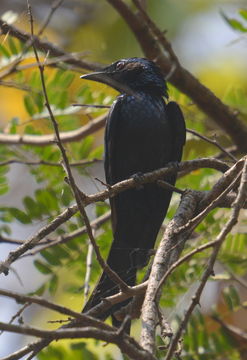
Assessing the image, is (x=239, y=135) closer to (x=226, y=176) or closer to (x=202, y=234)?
(x=202, y=234)

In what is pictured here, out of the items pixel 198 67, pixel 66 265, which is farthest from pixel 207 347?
pixel 198 67

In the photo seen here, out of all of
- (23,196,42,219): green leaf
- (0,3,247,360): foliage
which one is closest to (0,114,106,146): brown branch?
(0,3,247,360): foliage

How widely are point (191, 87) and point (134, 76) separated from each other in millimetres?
442

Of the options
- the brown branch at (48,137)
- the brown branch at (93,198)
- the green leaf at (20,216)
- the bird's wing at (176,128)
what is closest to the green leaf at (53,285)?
the green leaf at (20,216)

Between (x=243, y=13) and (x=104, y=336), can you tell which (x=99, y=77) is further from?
(x=104, y=336)

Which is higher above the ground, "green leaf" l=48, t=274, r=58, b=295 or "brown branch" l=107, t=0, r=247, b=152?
"brown branch" l=107, t=0, r=247, b=152

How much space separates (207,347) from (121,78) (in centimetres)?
209

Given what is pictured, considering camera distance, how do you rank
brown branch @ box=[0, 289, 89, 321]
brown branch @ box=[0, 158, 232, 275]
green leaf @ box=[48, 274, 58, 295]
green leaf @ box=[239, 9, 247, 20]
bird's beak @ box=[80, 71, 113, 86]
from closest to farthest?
brown branch @ box=[0, 289, 89, 321] < brown branch @ box=[0, 158, 232, 275] < green leaf @ box=[48, 274, 58, 295] < green leaf @ box=[239, 9, 247, 20] < bird's beak @ box=[80, 71, 113, 86]

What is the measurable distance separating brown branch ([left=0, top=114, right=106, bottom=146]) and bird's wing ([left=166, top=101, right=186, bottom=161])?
80 cm

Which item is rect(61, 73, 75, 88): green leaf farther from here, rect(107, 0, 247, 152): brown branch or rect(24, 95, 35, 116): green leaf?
rect(107, 0, 247, 152): brown branch

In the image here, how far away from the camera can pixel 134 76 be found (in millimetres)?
5480

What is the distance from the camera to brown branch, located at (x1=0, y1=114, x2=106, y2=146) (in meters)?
5.38

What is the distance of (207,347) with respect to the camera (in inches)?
191

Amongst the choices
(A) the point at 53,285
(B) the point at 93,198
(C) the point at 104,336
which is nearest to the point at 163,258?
(B) the point at 93,198
